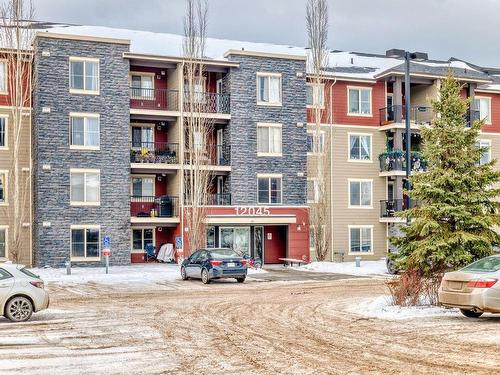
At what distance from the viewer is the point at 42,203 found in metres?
39.8

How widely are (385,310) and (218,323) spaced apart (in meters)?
4.43

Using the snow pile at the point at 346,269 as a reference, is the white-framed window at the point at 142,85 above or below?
above

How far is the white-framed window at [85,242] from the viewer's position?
4053 cm

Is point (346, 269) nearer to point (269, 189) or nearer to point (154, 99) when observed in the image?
point (269, 189)

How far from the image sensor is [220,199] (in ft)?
147

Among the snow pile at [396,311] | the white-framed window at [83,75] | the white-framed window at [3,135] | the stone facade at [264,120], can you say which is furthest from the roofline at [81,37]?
the snow pile at [396,311]

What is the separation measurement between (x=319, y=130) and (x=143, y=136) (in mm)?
10928

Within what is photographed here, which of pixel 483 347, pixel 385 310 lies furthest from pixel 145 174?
pixel 483 347

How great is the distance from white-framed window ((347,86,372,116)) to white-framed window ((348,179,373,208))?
454 centimetres

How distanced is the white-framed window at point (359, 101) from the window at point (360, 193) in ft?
15.0

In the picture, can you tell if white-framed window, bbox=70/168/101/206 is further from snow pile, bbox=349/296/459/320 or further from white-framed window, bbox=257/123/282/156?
snow pile, bbox=349/296/459/320

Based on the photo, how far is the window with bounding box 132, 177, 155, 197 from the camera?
4456 centimetres

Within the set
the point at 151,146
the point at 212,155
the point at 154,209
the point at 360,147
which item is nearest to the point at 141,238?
the point at 154,209

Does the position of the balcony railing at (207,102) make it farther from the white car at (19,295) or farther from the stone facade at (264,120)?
the white car at (19,295)
